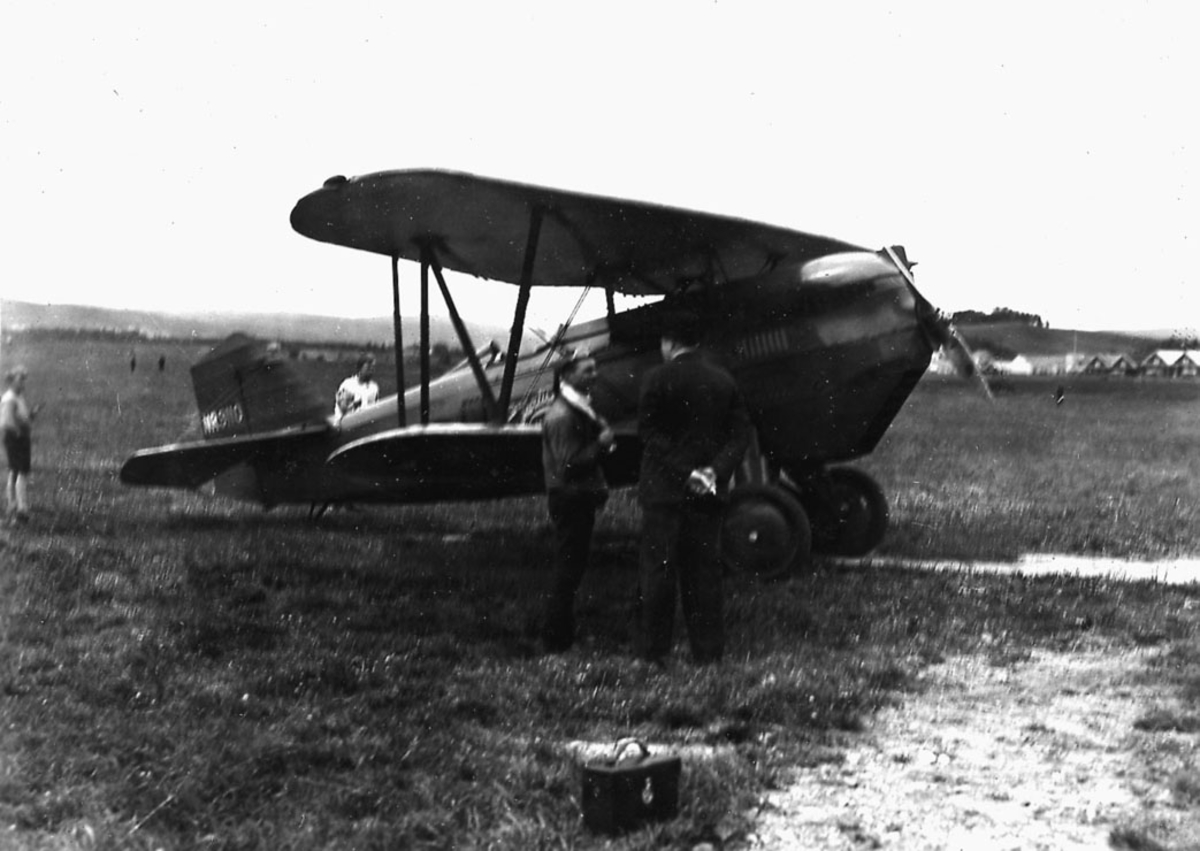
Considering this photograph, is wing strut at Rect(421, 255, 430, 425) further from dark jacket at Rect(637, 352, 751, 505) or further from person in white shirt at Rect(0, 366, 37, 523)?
dark jacket at Rect(637, 352, 751, 505)

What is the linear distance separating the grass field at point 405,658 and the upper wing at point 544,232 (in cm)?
210

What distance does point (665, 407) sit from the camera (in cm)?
533

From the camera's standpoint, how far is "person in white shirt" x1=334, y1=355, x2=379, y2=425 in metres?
10.9

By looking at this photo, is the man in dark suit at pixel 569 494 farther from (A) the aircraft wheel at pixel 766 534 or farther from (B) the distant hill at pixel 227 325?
(B) the distant hill at pixel 227 325

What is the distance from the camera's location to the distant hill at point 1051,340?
898 cm

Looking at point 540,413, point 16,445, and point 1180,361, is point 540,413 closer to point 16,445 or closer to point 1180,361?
point 16,445

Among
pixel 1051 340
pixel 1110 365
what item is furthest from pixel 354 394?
pixel 1110 365

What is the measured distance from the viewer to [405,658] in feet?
17.3

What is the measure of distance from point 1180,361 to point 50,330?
10665 millimetres

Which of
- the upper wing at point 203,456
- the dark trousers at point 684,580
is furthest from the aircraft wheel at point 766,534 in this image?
the upper wing at point 203,456

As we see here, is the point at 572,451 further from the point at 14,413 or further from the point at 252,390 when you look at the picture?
the point at 252,390

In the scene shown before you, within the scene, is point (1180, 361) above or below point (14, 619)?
above

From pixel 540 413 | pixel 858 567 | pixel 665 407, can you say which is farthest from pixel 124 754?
pixel 858 567

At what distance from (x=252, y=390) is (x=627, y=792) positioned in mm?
7609
